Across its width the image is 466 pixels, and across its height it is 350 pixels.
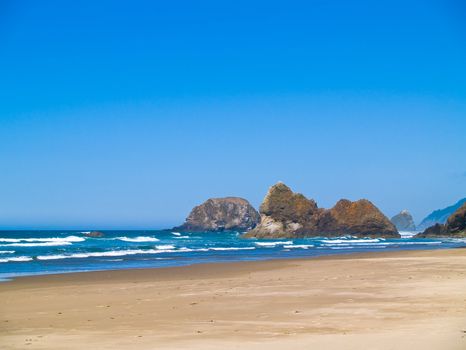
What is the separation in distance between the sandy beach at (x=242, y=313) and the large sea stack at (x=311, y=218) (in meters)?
85.2

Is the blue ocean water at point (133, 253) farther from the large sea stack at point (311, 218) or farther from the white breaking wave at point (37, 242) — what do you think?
the large sea stack at point (311, 218)

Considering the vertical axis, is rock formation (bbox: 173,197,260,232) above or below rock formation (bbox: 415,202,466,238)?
above

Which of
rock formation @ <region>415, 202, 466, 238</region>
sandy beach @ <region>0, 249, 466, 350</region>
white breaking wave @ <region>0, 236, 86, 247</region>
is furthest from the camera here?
rock formation @ <region>415, 202, 466, 238</region>

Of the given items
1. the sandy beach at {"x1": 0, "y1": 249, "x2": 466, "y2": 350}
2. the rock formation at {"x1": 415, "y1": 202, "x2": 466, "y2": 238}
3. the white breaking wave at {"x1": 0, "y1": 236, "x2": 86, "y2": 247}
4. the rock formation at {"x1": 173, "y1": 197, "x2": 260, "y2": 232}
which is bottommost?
the sandy beach at {"x1": 0, "y1": 249, "x2": 466, "y2": 350}

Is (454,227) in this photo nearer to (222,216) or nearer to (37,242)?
(37,242)

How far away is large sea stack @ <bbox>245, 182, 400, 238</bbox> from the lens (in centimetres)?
10294

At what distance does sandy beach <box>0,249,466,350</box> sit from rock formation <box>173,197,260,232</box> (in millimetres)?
143980

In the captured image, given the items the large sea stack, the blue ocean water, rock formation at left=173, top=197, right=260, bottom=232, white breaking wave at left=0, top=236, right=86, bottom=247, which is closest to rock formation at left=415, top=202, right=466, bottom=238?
the large sea stack

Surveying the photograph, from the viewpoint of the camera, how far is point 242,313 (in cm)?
1131

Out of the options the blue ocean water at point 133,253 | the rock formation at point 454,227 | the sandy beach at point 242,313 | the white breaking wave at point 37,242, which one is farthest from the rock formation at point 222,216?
the sandy beach at point 242,313

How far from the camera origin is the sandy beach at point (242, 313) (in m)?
8.25

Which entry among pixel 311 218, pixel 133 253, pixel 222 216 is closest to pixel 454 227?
pixel 311 218

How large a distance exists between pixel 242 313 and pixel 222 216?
154m

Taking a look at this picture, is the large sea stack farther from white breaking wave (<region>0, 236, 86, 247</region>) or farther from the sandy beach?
the sandy beach
